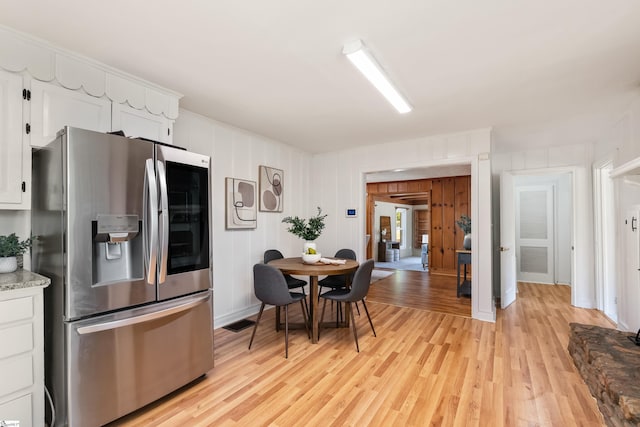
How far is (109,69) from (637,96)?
4.66 m

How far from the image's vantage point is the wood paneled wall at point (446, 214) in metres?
7.07

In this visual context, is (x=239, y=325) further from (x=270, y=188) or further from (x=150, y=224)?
(x=150, y=224)

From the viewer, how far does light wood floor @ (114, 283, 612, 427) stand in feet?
6.40

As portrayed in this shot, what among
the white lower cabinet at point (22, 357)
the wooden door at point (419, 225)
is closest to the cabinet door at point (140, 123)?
the white lower cabinet at point (22, 357)

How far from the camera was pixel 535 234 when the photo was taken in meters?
6.19

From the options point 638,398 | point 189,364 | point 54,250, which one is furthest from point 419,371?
point 54,250

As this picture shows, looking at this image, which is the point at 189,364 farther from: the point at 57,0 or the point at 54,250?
the point at 57,0

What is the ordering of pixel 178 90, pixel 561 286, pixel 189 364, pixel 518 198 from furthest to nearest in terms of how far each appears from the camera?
pixel 518 198 → pixel 561 286 → pixel 178 90 → pixel 189 364

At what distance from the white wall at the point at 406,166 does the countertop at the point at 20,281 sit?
385 centimetres

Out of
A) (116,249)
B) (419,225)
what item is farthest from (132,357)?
(419,225)

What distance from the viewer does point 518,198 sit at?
6.34 metres

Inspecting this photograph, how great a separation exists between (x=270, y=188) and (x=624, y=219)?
418 centimetres

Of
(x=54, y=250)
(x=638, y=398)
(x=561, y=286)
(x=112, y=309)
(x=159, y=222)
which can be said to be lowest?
(x=561, y=286)

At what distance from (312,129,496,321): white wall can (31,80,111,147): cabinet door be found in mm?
3432
